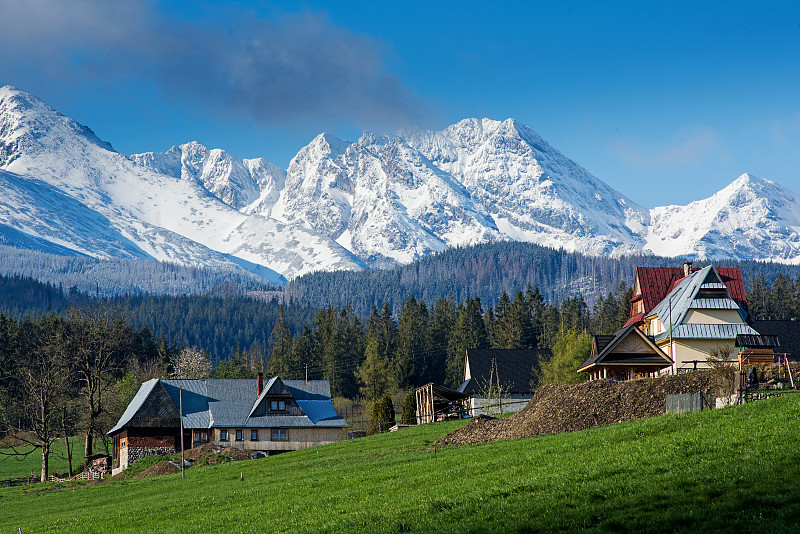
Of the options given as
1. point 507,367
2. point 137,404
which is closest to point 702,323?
point 507,367

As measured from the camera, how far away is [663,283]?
71.1 metres

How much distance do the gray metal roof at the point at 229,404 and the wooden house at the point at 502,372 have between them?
Result: 13.5 meters

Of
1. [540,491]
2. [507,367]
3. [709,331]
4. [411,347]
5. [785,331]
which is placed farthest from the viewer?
[411,347]

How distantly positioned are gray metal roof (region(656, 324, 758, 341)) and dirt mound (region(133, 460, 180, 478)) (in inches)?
1403

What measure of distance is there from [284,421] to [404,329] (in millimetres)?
58381

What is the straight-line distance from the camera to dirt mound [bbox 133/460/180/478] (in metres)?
58.5

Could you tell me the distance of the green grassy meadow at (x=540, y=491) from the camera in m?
19.2

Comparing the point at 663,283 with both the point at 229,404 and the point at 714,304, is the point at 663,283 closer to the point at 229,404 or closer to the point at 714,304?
the point at 714,304

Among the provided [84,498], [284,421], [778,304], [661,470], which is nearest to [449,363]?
[284,421]

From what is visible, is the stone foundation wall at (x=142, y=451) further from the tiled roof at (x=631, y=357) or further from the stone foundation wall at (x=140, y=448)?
the tiled roof at (x=631, y=357)

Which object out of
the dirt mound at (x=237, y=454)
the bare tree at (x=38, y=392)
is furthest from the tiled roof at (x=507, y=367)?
the bare tree at (x=38, y=392)

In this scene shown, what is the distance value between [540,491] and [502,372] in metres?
66.0

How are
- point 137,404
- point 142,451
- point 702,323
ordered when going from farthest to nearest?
point 137,404
point 142,451
point 702,323

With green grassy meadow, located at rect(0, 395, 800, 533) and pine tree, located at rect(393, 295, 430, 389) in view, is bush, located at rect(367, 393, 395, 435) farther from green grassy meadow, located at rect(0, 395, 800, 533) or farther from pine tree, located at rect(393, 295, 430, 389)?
green grassy meadow, located at rect(0, 395, 800, 533)
